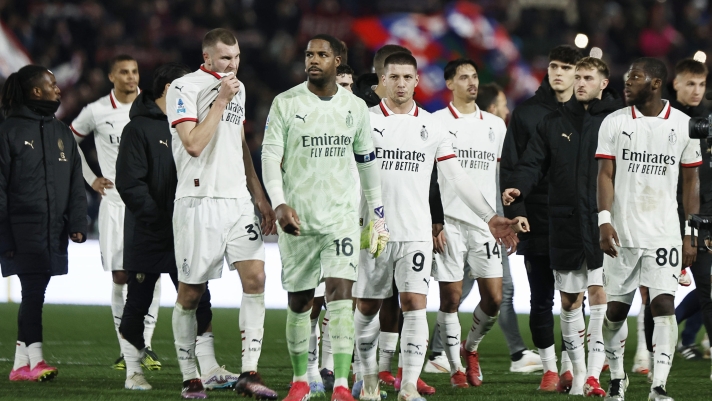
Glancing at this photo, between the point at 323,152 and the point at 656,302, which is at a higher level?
the point at 323,152

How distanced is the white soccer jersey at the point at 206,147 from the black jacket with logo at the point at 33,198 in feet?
5.52

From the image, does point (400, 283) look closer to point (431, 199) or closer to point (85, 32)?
point (431, 199)

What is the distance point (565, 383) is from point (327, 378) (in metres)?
1.57

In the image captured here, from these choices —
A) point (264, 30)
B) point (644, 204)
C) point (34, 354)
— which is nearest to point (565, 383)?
point (644, 204)

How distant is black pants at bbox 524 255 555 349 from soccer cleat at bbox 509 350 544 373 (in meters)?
1.17

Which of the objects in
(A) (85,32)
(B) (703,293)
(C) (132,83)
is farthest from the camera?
(A) (85,32)

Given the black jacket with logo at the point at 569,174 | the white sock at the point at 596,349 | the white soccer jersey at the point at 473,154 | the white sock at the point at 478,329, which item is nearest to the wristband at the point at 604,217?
the black jacket with logo at the point at 569,174

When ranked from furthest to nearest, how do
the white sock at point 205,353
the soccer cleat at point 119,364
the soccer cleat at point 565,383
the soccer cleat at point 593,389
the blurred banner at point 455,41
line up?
Result: the blurred banner at point 455,41, the soccer cleat at point 119,364, the soccer cleat at point 565,383, the white sock at point 205,353, the soccer cleat at point 593,389

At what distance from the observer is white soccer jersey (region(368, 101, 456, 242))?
6.96 meters

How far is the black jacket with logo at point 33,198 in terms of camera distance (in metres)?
7.99

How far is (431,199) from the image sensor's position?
770cm

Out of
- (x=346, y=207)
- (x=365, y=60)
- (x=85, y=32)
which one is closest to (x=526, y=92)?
(x=365, y=60)

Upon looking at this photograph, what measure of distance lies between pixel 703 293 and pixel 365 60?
508 inches

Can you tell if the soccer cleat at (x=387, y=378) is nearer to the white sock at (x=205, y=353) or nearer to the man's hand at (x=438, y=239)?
the man's hand at (x=438, y=239)
